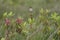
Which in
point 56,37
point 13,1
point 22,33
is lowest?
point 13,1

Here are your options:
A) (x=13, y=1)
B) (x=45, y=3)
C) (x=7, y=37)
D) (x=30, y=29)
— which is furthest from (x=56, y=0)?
(x=7, y=37)

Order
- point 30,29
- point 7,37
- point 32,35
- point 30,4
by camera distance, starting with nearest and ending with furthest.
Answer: point 7,37 → point 32,35 → point 30,29 → point 30,4

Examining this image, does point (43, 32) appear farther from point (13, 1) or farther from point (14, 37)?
point (13, 1)

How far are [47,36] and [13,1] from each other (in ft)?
14.1

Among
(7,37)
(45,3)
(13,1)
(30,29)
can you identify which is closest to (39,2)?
(45,3)

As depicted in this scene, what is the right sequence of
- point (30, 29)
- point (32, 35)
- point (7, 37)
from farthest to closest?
point (30, 29)
point (32, 35)
point (7, 37)

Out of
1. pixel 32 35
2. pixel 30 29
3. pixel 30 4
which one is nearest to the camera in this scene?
pixel 32 35

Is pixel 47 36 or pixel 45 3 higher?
pixel 47 36

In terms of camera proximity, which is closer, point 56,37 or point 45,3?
point 56,37

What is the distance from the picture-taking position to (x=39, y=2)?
23.7 ft

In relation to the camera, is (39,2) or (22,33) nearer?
(22,33)

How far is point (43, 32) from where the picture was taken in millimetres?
3096

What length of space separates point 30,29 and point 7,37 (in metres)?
0.51

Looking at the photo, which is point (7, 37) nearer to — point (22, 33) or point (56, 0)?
point (22, 33)
